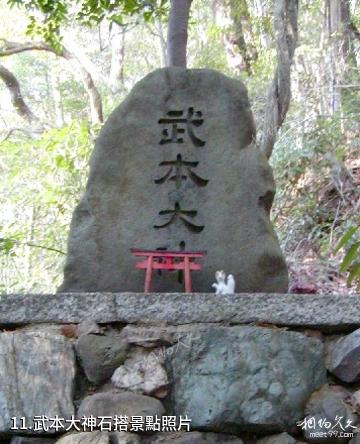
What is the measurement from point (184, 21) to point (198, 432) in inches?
111

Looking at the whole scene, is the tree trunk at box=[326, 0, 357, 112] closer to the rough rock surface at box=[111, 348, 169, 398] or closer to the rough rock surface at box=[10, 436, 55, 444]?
the rough rock surface at box=[111, 348, 169, 398]

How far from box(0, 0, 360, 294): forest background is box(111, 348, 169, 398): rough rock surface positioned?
0.90 metres

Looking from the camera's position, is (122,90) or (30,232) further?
(122,90)

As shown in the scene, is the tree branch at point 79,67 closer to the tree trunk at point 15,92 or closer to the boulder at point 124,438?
the tree trunk at point 15,92

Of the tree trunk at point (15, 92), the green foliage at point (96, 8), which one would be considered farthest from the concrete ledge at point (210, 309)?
the tree trunk at point (15, 92)

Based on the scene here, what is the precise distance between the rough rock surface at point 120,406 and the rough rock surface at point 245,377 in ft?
0.25

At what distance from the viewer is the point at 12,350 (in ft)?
7.62

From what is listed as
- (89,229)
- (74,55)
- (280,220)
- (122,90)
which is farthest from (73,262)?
(122,90)

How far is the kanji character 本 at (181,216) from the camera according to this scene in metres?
2.85

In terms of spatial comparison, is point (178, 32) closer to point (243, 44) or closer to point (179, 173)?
point (179, 173)

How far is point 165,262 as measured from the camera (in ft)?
8.86

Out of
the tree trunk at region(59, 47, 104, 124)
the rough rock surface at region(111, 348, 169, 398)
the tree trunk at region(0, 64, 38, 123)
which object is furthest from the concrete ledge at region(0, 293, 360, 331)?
the tree trunk at region(0, 64, 38, 123)

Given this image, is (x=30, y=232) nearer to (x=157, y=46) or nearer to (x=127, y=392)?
(x=127, y=392)

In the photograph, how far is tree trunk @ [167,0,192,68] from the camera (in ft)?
13.9
